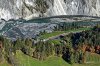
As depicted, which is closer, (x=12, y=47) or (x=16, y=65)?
(x=16, y=65)

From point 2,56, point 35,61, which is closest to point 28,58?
point 35,61

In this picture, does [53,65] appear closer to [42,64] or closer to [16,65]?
[42,64]

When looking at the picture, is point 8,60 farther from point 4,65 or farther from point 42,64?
point 42,64

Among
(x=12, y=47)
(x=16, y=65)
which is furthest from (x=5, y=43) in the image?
(x=16, y=65)

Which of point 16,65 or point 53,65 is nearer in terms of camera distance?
point 16,65

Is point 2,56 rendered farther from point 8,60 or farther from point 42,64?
point 42,64


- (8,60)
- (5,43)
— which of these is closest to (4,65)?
(8,60)

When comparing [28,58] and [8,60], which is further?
[28,58]

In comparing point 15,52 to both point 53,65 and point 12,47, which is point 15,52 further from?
point 53,65
